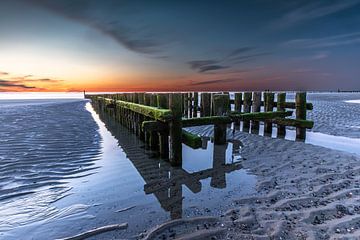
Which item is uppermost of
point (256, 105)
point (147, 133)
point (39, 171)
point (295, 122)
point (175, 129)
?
point (256, 105)

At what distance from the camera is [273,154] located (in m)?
7.02

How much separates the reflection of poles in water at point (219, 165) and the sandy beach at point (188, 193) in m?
0.02

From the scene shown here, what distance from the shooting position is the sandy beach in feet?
10.7

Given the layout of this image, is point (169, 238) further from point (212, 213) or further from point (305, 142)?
point (305, 142)

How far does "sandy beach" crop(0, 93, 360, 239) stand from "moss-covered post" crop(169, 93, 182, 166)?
0.33 m

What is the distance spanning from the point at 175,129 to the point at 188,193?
6.26 ft

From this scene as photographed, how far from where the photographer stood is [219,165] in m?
6.20

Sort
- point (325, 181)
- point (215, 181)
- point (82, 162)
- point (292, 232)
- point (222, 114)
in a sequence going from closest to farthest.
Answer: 1. point (292, 232)
2. point (325, 181)
3. point (215, 181)
4. point (82, 162)
5. point (222, 114)

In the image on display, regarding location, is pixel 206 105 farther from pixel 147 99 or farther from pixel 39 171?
pixel 39 171

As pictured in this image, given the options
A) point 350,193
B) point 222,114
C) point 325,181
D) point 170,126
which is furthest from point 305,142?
point 170,126

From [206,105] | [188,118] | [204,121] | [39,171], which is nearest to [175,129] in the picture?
[204,121]

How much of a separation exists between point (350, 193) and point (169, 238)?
10.9 ft

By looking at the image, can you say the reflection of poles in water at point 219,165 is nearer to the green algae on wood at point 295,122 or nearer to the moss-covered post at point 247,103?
the green algae on wood at point 295,122

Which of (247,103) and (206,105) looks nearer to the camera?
(206,105)
